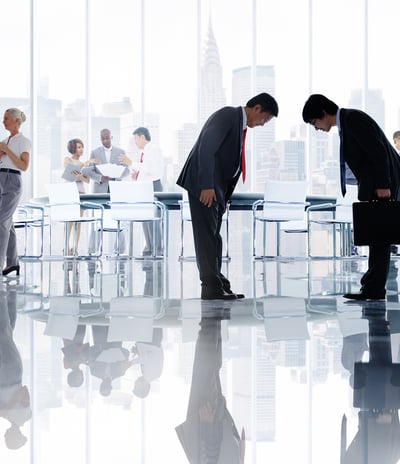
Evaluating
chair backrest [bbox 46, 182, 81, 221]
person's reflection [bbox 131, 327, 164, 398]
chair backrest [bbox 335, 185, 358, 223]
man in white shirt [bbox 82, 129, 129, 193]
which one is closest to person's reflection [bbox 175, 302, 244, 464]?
person's reflection [bbox 131, 327, 164, 398]

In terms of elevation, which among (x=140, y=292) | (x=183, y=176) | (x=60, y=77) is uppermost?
(x=60, y=77)

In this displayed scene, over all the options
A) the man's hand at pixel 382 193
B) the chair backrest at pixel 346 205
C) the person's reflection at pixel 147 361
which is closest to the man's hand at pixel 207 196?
the man's hand at pixel 382 193

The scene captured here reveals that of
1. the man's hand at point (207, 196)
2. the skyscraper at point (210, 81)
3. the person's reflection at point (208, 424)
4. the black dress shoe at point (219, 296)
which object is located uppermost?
the skyscraper at point (210, 81)

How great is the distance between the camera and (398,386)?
190cm

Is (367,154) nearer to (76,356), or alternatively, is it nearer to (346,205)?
(76,356)

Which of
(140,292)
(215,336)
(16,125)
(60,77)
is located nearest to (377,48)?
(60,77)

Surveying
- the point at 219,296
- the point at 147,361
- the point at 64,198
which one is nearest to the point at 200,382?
the point at 147,361

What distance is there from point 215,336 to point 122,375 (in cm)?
77

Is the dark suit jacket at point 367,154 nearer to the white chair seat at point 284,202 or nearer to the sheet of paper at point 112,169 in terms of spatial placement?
the white chair seat at point 284,202

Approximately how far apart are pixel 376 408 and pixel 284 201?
253 inches

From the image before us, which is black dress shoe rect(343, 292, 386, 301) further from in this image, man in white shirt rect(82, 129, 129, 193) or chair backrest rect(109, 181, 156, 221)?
man in white shirt rect(82, 129, 129, 193)

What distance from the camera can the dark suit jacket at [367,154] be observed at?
151 inches

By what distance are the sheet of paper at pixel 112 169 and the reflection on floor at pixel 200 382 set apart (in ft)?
16.7

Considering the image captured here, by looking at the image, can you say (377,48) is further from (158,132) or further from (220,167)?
(220,167)
